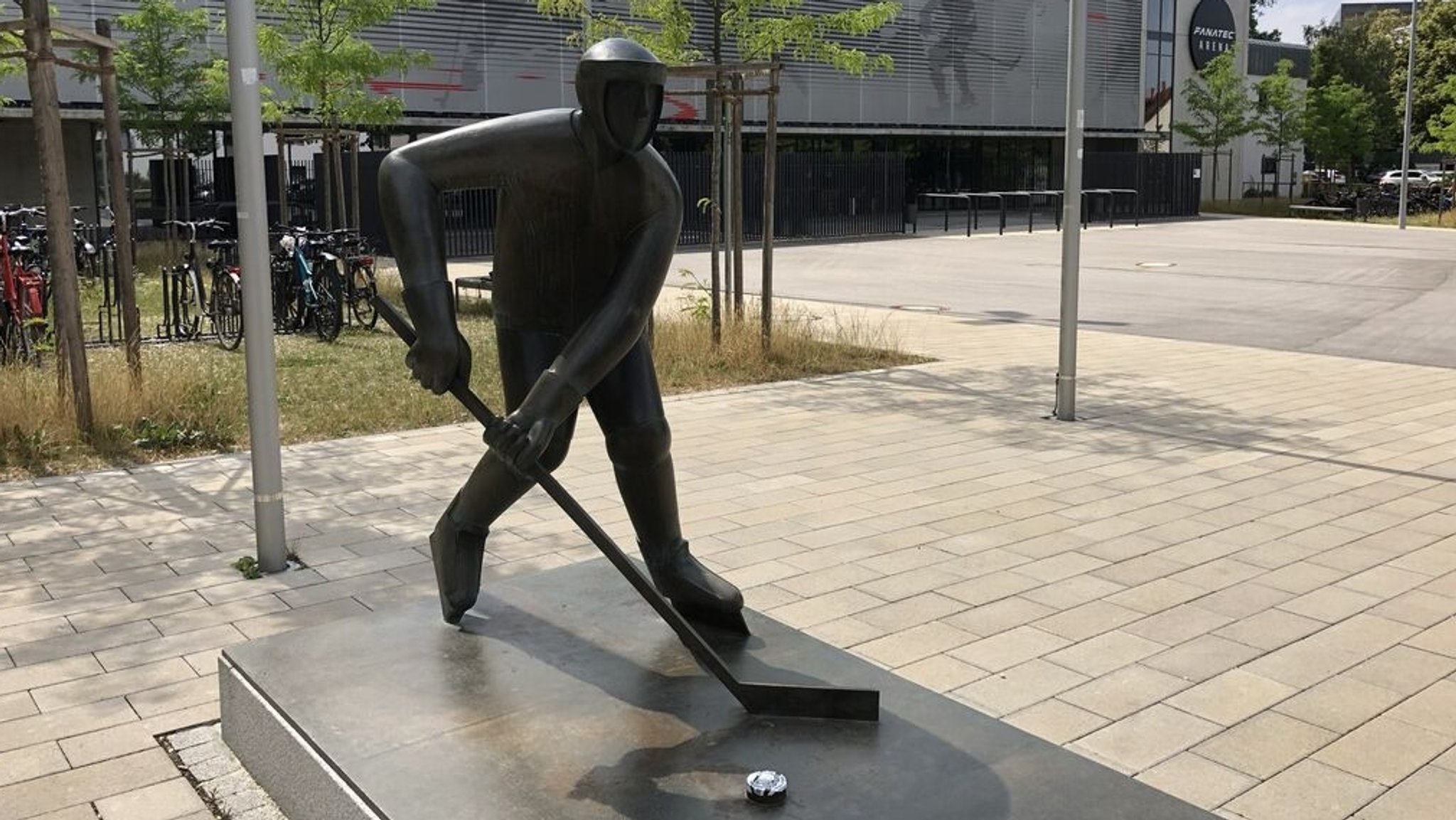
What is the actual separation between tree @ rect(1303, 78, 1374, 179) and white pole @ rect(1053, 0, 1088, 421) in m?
45.9

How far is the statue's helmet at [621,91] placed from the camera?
11.2ft

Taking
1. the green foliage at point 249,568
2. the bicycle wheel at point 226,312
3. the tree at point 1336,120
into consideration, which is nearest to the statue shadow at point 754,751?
the green foliage at point 249,568

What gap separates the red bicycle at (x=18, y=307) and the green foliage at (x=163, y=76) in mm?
10423

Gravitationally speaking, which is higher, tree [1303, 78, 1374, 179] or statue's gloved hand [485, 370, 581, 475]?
tree [1303, 78, 1374, 179]

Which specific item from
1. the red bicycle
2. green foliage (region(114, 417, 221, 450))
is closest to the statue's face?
green foliage (region(114, 417, 221, 450))

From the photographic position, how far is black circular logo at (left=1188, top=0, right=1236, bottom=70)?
5009 cm

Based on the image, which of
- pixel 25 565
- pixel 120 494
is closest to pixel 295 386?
pixel 120 494

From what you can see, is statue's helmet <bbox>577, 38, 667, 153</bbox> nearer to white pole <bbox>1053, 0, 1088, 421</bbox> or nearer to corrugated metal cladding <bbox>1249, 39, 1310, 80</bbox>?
white pole <bbox>1053, 0, 1088, 421</bbox>

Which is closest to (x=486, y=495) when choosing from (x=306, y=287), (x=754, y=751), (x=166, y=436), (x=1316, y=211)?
(x=754, y=751)

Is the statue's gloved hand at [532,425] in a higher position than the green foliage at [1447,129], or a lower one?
lower

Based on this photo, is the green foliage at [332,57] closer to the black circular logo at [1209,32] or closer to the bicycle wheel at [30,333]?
the bicycle wheel at [30,333]

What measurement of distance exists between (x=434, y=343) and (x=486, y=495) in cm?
58

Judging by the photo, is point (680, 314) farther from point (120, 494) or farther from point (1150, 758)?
point (1150, 758)

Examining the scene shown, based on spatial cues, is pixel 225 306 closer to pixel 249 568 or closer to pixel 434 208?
pixel 249 568
